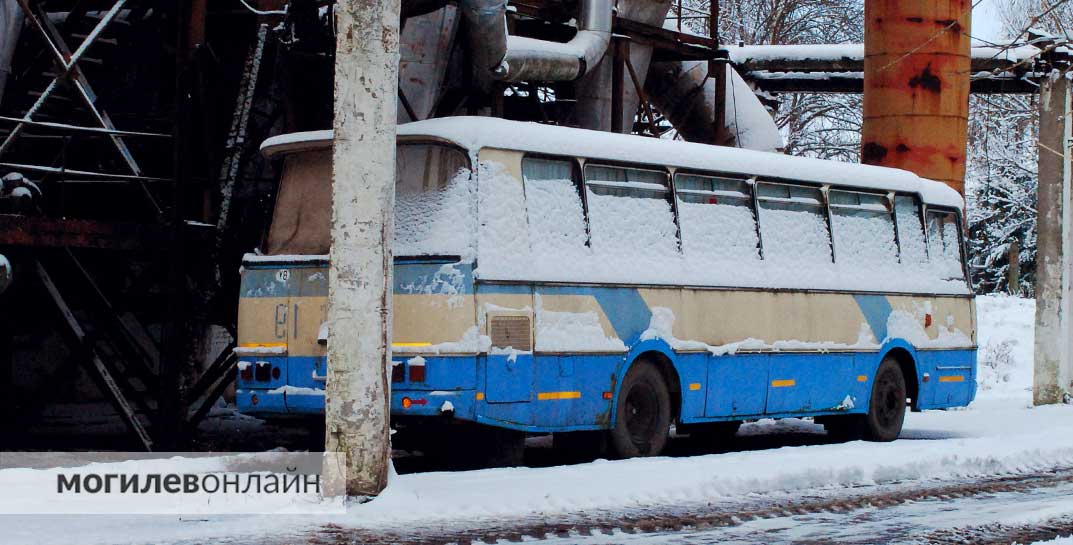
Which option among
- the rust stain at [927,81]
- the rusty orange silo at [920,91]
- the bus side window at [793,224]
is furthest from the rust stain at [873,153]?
the bus side window at [793,224]

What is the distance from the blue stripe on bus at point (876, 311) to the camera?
18.3 m

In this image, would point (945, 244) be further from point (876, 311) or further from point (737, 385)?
point (737, 385)

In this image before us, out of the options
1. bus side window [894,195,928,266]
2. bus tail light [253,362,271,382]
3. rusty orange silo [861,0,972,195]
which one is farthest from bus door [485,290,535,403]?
rusty orange silo [861,0,972,195]

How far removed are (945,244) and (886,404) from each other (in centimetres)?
236

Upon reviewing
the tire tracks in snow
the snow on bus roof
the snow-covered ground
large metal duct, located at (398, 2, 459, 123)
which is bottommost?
the tire tracks in snow

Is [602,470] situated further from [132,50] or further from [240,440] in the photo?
[132,50]

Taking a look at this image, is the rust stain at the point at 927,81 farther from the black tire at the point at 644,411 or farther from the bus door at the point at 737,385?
the black tire at the point at 644,411

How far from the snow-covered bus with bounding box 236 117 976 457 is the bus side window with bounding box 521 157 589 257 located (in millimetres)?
18

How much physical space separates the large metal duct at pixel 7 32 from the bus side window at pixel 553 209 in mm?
6075

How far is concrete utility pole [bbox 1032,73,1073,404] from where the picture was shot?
25.9 m

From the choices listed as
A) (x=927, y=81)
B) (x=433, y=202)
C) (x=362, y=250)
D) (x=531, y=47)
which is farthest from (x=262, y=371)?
(x=927, y=81)

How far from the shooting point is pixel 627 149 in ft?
49.9

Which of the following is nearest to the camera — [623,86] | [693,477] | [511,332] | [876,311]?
[693,477]

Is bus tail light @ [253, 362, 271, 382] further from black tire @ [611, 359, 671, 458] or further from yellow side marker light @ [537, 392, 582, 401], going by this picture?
black tire @ [611, 359, 671, 458]
